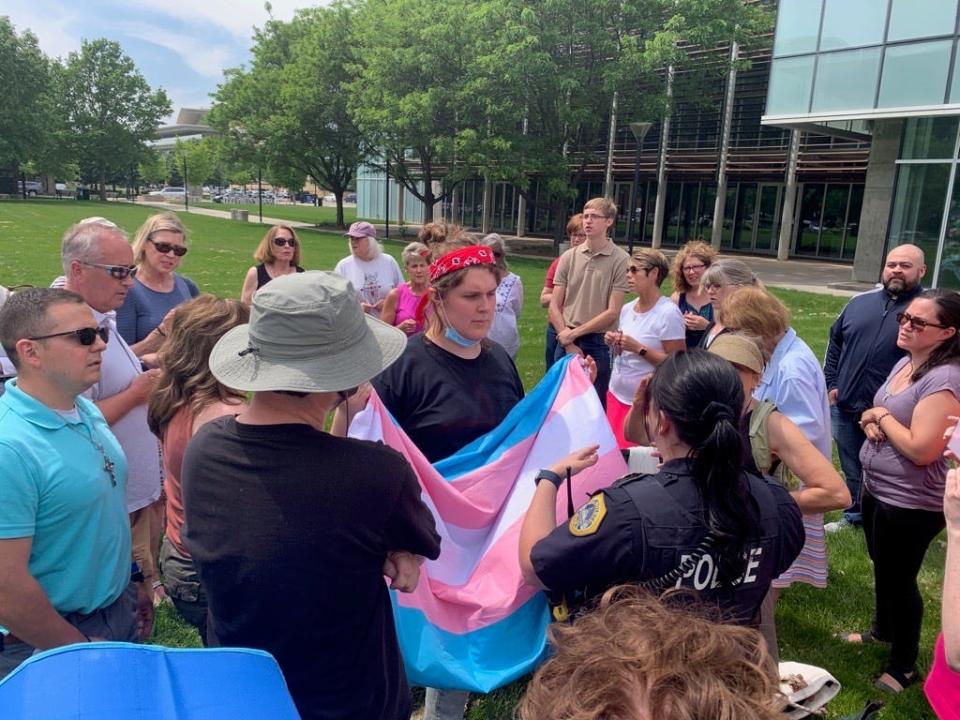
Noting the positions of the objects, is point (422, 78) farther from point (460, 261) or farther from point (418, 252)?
point (460, 261)

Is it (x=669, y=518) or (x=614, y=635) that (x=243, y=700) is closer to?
(x=614, y=635)

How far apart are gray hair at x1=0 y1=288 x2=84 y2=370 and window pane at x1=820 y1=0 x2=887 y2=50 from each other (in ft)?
68.0

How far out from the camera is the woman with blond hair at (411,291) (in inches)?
239

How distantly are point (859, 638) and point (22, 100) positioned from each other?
70.3 meters

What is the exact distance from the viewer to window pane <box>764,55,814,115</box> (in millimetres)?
19453

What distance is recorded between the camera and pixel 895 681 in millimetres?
3557

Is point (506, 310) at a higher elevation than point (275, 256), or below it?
below

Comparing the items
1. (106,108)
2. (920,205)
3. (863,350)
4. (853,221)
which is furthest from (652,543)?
(106,108)

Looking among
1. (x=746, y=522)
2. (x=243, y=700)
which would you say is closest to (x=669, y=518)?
(x=746, y=522)

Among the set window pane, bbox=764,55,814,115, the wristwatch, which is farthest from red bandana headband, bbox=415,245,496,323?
window pane, bbox=764,55,814,115

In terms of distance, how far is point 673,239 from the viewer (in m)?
32.2

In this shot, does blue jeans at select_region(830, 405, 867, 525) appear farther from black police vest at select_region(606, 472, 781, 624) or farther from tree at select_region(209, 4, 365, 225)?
tree at select_region(209, 4, 365, 225)

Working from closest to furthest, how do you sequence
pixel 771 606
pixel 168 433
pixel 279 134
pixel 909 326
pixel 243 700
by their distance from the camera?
pixel 243 700 < pixel 168 433 < pixel 771 606 < pixel 909 326 < pixel 279 134

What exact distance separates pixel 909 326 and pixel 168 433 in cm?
354
